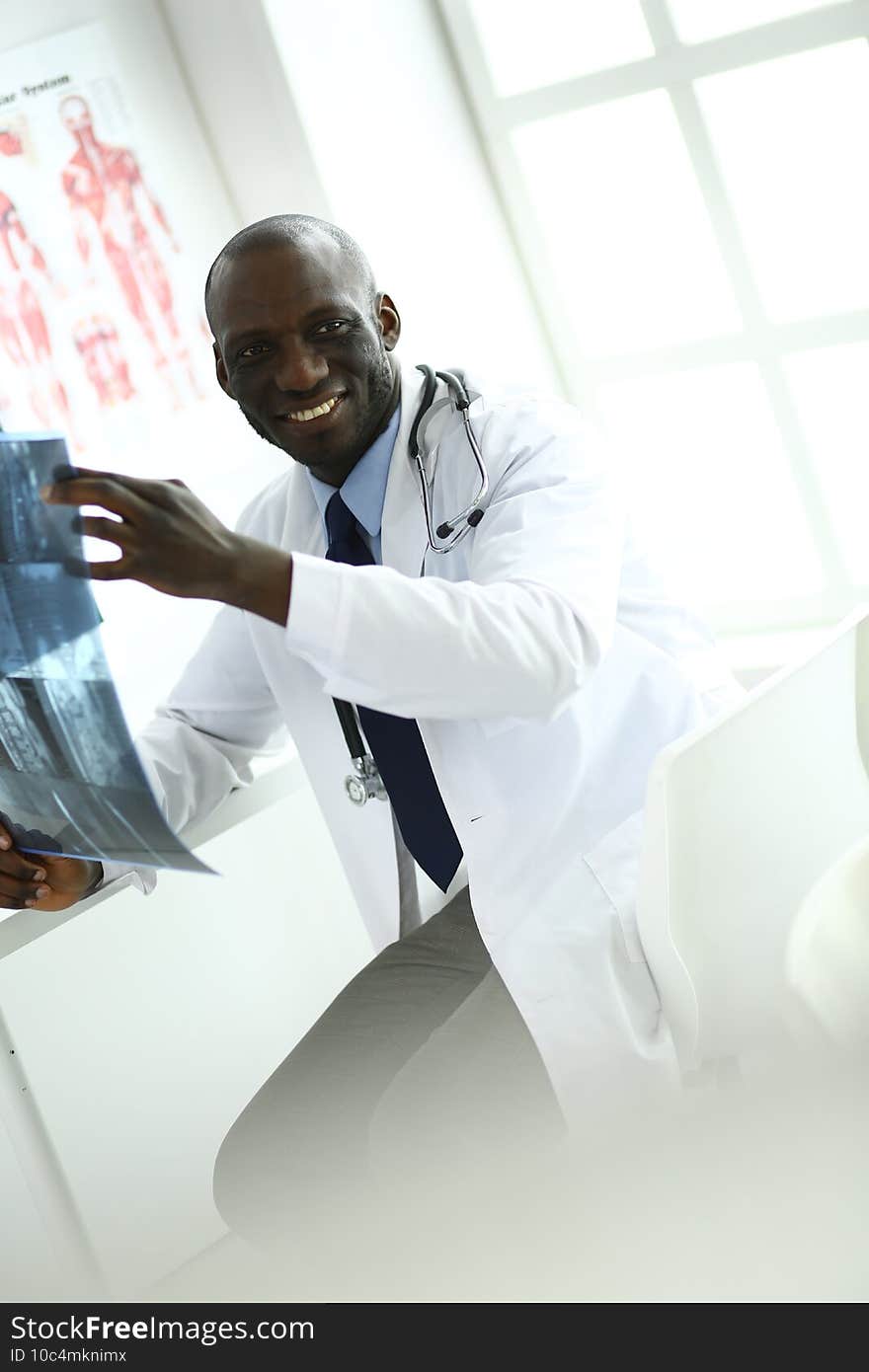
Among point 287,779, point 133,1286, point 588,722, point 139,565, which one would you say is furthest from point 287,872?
point 139,565

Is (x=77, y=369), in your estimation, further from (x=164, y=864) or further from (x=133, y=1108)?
(x=164, y=864)

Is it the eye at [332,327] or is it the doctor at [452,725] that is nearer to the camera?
the doctor at [452,725]

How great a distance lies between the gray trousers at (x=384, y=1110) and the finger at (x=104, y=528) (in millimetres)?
698

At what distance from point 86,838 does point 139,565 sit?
35 centimetres

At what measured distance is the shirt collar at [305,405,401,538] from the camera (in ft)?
4.94

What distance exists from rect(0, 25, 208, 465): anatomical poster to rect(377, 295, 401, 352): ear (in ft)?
2.70

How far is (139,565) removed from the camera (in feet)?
3.22

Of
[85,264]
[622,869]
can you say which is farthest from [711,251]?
[622,869]

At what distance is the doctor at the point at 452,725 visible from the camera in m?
1.19

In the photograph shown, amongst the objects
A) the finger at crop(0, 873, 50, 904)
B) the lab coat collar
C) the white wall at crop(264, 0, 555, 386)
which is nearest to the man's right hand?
the finger at crop(0, 873, 50, 904)

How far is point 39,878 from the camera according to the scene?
1.45 meters

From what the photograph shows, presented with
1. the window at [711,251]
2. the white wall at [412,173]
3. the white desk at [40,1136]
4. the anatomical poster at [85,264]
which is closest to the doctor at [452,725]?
the white desk at [40,1136]

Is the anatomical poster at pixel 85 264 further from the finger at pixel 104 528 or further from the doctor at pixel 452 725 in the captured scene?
the finger at pixel 104 528

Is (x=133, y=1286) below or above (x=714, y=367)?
below
